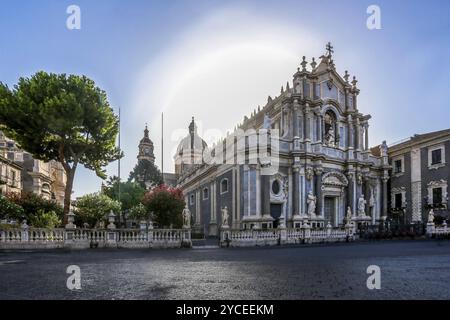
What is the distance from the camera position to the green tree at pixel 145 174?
2372 inches

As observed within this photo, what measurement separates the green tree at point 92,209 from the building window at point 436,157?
1156 inches

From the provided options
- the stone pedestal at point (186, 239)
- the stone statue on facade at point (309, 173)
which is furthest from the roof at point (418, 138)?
the stone pedestal at point (186, 239)

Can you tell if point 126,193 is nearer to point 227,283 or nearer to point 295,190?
point 295,190

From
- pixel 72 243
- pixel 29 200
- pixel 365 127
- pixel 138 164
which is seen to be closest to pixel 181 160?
pixel 138 164

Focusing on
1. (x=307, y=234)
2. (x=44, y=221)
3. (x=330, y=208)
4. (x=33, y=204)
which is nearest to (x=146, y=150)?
(x=330, y=208)

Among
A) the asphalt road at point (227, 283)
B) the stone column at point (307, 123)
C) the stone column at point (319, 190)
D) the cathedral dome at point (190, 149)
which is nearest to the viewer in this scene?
the asphalt road at point (227, 283)

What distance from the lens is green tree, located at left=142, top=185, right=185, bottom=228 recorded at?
2764 cm

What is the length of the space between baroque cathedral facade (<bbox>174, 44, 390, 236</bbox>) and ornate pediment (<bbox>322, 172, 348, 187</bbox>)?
0.10m

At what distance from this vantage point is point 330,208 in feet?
109

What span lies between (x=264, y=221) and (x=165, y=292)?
21773mm

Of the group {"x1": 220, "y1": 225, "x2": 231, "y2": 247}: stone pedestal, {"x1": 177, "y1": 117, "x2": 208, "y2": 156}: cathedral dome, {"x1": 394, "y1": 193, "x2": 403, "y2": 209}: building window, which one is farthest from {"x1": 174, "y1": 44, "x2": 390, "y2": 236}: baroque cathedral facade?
{"x1": 177, "y1": 117, "x2": 208, "y2": 156}: cathedral dome

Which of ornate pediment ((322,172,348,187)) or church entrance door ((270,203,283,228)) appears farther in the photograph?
ornate pediment ((322,172,348,187))

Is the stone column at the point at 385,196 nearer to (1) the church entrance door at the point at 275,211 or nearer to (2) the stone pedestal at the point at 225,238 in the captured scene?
(1) the church entrance door at the point at 275,211

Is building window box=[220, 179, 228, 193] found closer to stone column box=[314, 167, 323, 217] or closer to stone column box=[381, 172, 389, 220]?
stone column box=[314, 167, 323, 217]
